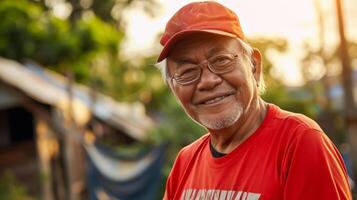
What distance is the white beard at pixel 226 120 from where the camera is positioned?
1982 mm

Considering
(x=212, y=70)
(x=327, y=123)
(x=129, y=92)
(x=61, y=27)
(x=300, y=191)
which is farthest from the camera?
(x=129, y=92)

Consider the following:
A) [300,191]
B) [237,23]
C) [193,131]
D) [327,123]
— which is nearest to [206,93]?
[237,23]

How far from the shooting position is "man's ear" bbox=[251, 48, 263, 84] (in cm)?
207

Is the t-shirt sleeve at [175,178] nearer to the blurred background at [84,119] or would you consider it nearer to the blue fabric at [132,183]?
the blurred background at [84,119]

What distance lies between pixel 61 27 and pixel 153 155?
11762 millimetres

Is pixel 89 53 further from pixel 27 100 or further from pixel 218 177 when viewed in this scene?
pixel 218 177

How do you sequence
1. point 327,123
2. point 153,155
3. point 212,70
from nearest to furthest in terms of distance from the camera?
point 212,70
point 153,155
point 327,123

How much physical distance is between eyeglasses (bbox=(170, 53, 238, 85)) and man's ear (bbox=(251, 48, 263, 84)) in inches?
5.1

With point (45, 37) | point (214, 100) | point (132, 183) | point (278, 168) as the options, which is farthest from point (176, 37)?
point (45, 37)

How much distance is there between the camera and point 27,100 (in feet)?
32.2

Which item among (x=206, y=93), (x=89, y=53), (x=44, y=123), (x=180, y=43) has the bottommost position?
(x=89, y=53)

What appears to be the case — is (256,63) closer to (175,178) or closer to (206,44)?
(206,44)

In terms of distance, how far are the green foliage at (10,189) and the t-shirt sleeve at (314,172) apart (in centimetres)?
895

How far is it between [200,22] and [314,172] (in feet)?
1.70
